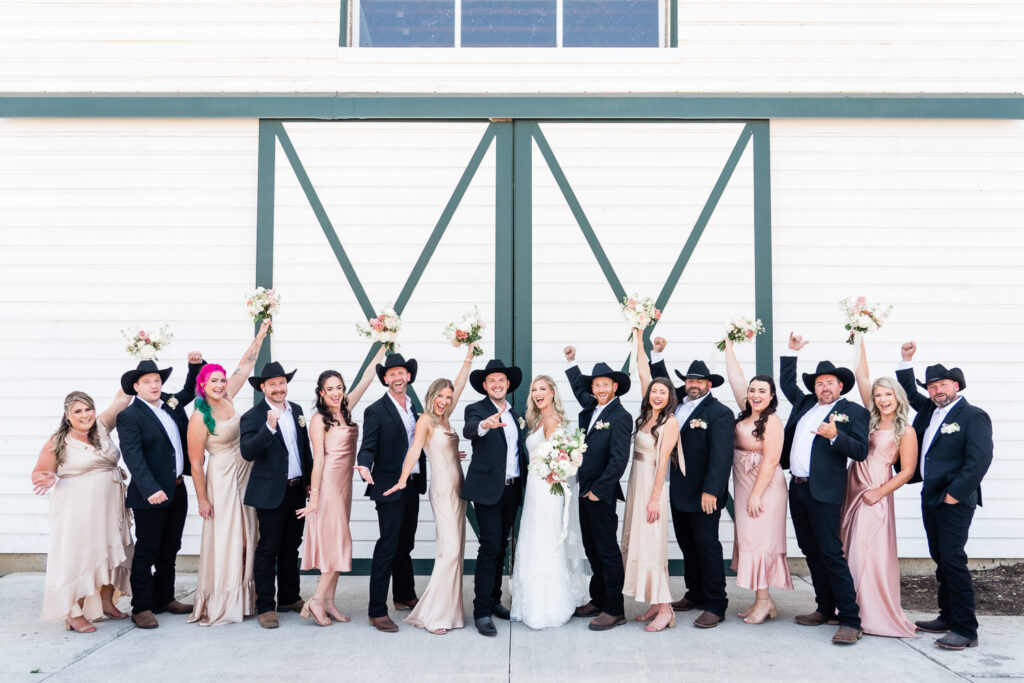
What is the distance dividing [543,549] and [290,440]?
212cm

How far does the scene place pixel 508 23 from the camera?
321 inches

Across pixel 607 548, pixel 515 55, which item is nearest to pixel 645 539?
pixel 607 548

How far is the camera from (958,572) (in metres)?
5.63

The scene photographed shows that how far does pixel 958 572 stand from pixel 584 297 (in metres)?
3.90

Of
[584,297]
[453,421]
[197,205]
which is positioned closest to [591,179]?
[584,297]

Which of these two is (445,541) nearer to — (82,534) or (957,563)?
(82,534)

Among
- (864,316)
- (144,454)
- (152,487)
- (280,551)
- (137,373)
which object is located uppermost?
(864,316)

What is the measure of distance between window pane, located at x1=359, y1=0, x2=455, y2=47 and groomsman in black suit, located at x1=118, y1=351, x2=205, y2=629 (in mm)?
4084

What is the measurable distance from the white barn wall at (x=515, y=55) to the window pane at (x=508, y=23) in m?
0.30

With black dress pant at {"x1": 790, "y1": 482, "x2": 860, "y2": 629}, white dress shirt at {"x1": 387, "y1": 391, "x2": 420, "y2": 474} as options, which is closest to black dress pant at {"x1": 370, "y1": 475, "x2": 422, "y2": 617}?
white dress shirt at {"x1": 387, "y1": 391, "x2": 420, "y2": 474}

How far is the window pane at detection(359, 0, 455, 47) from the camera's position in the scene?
8133 mm

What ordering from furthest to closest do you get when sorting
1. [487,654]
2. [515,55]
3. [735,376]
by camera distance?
[515,55]
[735,376]
[487,654]

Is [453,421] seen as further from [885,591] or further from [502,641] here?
[885,591]

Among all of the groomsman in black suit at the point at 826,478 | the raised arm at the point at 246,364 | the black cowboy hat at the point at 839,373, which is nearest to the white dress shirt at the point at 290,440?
the raised arm at the point at 246,364
